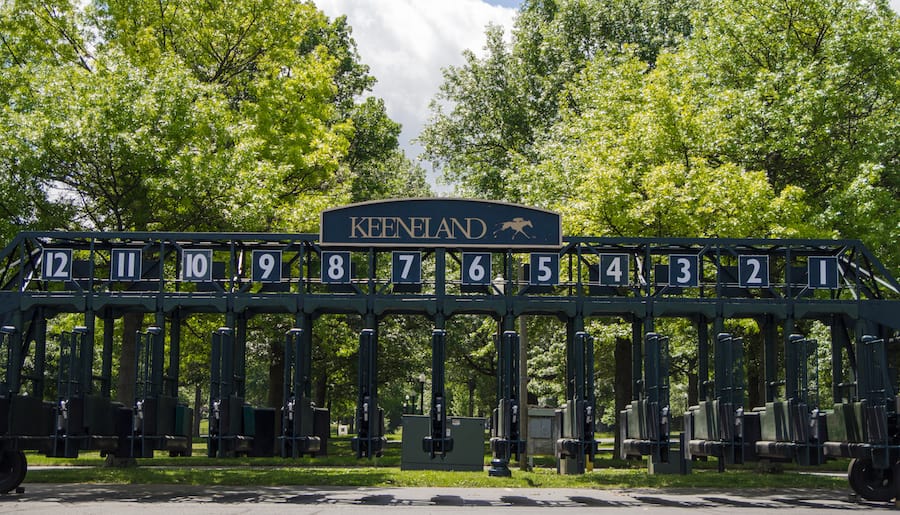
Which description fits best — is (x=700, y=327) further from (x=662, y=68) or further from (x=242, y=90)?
(x=242, y=90)

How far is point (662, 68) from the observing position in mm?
37531

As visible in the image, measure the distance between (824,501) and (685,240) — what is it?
6324 mm

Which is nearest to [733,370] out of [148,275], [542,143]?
[148,275]

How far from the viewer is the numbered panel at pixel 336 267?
22.6 m

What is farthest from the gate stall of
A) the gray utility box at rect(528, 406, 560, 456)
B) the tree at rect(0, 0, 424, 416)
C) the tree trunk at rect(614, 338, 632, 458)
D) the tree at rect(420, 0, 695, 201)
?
the tree at rect(420, 0, 695, 201)

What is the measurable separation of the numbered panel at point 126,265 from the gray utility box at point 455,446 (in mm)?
9668

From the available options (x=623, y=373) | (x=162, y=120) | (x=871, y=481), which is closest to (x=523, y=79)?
(x=623, y=373)

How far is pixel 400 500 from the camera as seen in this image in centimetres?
2003

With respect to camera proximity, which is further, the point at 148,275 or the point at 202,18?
the point at 202,18

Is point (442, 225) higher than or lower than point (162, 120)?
lower

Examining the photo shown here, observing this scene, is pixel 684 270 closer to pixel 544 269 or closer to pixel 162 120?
pixel 544 269

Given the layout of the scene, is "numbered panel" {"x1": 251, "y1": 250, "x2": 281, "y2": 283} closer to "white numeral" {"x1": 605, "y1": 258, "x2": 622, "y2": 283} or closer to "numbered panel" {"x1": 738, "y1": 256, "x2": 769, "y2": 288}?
"white numeral" {"x1": 605, "y1": 258, "x2": 622, "y2": 283}

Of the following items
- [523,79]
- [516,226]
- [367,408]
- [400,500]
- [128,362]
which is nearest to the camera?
[400,500]

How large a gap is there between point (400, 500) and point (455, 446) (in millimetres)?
9602
